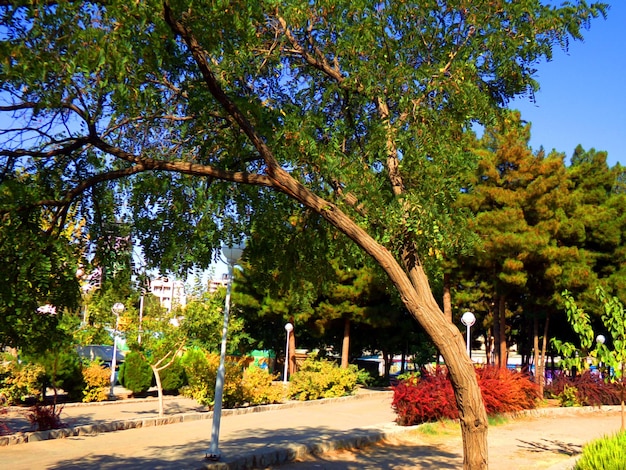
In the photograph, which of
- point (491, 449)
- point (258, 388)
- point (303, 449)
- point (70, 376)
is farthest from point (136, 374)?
point (491, 449)

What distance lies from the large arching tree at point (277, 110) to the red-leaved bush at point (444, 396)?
8541 millimetres

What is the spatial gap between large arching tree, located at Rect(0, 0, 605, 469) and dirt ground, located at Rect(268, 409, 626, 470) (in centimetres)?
522

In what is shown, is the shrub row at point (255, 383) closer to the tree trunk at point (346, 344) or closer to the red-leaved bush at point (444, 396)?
the red-leaved bush at point (444, 396)

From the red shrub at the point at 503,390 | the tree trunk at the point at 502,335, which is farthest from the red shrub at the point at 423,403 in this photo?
the tree trunk at the point at 502,335

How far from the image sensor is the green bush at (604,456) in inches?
274

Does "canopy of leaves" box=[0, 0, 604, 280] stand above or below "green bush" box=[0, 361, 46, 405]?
above

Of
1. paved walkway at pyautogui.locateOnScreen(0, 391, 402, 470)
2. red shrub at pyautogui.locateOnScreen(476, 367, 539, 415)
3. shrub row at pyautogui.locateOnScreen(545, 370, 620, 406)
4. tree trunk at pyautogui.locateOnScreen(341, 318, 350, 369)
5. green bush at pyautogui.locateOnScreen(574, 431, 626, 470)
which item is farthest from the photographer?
tree trunk at pyautogui.locateOnScreen(341, 318, 350, 369)

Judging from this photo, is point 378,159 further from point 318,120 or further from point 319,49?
point 319,49

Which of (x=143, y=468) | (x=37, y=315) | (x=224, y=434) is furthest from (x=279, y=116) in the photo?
(x=224, y=434)

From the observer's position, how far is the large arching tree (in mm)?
5488

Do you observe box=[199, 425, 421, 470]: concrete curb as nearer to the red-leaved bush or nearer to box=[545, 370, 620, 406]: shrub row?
the red-leaved bush

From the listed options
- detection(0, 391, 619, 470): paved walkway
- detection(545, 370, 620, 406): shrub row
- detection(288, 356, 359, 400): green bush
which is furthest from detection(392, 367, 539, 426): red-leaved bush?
detection(288, 356, 359, 400): green bush

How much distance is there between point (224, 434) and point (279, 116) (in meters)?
8.25

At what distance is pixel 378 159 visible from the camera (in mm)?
8414
